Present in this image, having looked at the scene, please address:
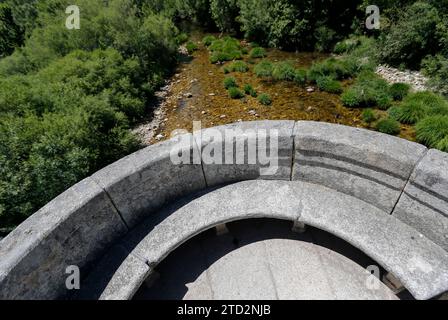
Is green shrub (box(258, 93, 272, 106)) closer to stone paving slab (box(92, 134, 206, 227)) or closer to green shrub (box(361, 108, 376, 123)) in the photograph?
green shrub (box(361, 108, 376, 123))

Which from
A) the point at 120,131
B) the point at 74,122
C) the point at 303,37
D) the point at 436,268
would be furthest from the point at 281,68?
the point at 436,268

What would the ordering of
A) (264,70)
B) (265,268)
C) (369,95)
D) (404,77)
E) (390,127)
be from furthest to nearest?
(264,70)
(404,77)
(369,95)
(390,127)
(265,268)

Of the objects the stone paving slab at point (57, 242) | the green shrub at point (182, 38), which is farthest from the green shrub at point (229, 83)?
the stone paving slab at point (57, 242)

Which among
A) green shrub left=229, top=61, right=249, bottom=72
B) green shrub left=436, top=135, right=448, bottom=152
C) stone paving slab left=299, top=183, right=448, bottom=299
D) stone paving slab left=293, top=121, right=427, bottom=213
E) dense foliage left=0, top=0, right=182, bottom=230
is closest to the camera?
stone paving slab left=299, top=183, right=448, bottom=299

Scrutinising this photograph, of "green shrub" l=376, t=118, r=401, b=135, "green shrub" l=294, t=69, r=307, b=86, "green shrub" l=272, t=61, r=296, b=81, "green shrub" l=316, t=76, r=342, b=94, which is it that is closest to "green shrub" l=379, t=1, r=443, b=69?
"green shrub" l=316, t=76, r=342, b=94

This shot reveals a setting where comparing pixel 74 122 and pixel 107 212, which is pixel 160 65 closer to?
pixel 74 122

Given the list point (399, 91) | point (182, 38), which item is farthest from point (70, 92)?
point (399, 91)

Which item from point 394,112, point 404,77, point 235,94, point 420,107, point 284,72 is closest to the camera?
point 420,107

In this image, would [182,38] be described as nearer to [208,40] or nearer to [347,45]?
[208,40]
